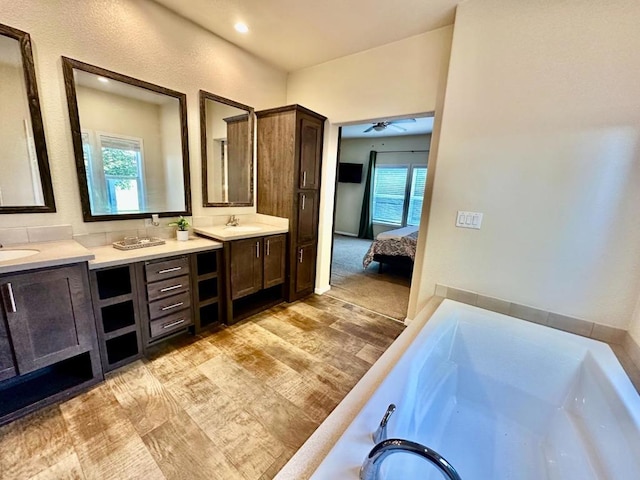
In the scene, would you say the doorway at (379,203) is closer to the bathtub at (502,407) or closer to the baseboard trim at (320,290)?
the baseboard trim at (320,290)

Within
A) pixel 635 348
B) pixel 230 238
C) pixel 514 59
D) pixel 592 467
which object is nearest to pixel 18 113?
pixel 230 238

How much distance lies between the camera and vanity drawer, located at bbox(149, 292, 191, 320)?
2.01 metres

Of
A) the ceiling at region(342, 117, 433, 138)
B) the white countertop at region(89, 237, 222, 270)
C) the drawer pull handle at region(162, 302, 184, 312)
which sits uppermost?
the ceiling at region(342, 117, 433, 138)

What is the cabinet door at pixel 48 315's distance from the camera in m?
1.41

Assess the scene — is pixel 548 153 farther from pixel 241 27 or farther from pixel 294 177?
pixel 241 27

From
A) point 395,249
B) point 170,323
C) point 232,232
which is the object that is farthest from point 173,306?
→ point 395,249

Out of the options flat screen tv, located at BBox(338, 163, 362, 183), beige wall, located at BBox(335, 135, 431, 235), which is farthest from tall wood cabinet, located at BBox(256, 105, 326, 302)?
flat screen tv, located at BBox(338, 163, 362, 183)

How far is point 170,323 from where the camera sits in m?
2.13

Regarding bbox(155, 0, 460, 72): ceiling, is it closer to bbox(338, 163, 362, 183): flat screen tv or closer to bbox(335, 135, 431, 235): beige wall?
bbox(335, 135, 431, 235): beige wall

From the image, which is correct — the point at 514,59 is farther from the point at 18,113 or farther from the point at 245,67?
A: the point at 18,113

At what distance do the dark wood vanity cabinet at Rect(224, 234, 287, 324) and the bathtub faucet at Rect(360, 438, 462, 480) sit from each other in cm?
198

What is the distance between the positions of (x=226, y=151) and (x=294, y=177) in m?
0.79

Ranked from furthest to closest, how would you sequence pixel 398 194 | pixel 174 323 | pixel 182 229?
pixel 398 194 < pixel 182 229 < pixel 174 323

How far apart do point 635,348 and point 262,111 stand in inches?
137
